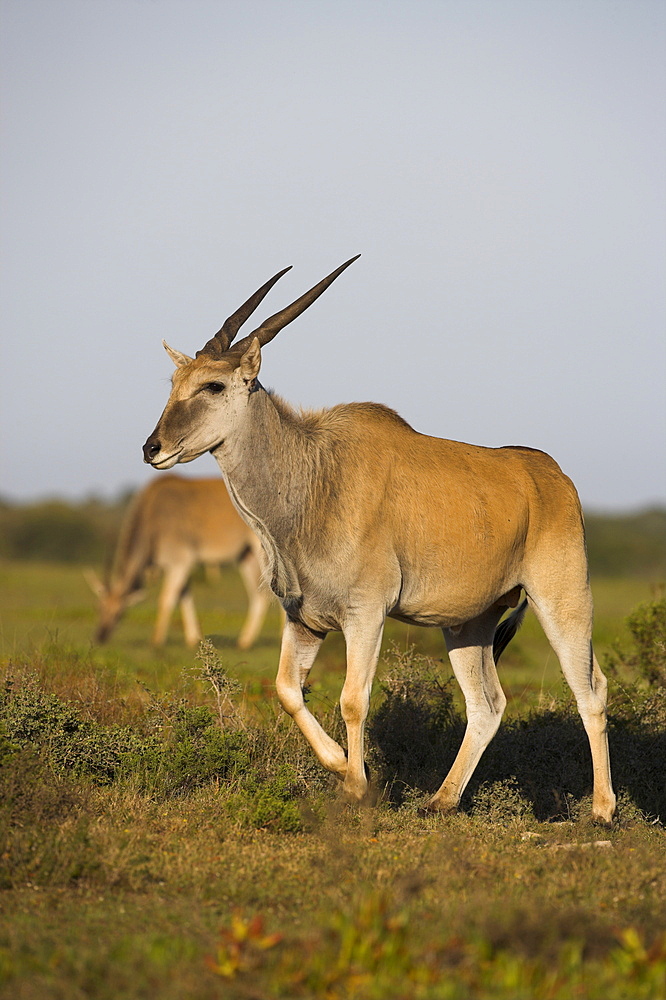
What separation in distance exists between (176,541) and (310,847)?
47.1 ft

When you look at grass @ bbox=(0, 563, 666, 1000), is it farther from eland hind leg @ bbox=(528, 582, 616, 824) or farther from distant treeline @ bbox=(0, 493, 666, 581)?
distant treeline @ bbox=(0, 493, 666, 581)

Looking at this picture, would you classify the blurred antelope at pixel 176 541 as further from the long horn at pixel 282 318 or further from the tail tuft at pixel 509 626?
the long horn at pixel 282 318

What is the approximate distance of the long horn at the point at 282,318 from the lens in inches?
288

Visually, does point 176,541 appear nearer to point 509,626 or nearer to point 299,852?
point 509,626

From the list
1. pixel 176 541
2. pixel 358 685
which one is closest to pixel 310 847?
pixel 358 685

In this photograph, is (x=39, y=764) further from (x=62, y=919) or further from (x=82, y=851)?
(x=62, y=919)

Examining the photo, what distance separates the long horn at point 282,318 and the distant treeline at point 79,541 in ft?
131

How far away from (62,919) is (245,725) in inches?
154

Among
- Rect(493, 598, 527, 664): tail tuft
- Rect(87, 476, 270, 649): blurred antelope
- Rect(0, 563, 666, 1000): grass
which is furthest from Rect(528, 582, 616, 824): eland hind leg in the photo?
Rect(87, 476, 270, 649): blurred antelope

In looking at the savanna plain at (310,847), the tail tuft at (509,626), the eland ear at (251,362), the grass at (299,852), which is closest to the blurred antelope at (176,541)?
the savanna plain at (310,847)

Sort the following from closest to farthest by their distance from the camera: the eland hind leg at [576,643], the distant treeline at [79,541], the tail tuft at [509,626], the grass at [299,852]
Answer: the grass at [299,852] < the eland hind leg at [576,643] < the tail tuft at [509,626] < the distant treeline at [79,541]

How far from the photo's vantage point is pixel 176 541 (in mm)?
20422

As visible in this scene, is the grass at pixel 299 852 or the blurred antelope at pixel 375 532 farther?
the blurred antelope at pixel 375 532

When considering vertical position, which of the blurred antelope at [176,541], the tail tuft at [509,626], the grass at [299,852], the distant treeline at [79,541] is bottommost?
the distant treeline at [79,541]
